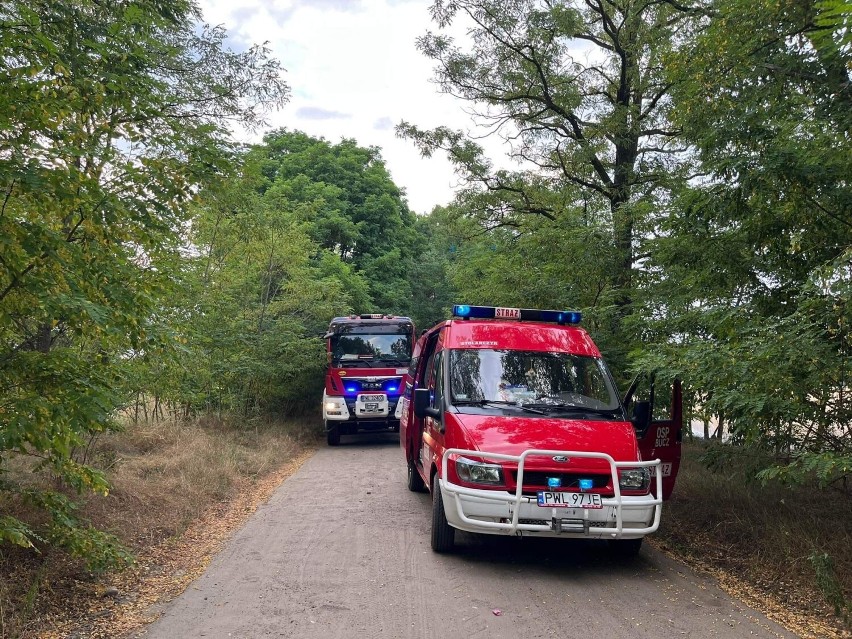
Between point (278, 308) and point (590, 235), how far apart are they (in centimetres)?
935

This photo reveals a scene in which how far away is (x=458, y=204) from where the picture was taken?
17.1 metres

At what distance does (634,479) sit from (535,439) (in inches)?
36.1

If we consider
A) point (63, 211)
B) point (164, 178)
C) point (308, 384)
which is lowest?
point (308, 384)

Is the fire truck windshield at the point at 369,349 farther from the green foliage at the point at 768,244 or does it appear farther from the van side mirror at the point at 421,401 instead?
the van side mirror at the point at 421,401

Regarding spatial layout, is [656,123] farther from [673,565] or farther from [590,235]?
[673,565]

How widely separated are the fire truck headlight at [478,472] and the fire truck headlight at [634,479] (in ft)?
3.51

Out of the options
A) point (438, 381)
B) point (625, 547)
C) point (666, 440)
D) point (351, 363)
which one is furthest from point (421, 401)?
point (351, 363)

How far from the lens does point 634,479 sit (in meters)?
5.60

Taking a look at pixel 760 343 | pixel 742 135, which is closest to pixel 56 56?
pixel 760 343

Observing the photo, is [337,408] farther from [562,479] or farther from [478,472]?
[562,479]

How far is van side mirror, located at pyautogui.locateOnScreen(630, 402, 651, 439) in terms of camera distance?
6.51 m

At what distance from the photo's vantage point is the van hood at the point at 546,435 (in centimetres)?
562

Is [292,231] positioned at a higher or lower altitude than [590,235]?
higher

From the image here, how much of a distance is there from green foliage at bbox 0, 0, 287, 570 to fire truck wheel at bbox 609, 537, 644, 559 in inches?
173
